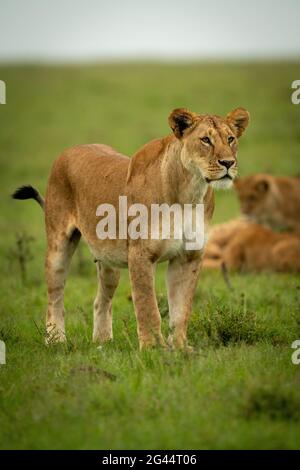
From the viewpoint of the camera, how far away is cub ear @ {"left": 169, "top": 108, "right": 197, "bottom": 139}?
655cm

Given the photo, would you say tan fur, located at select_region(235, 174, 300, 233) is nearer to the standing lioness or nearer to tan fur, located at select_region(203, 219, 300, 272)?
tan fur, located at select_region(203, 219, 300, 272)

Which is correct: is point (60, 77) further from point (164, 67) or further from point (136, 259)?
point (136, 259)

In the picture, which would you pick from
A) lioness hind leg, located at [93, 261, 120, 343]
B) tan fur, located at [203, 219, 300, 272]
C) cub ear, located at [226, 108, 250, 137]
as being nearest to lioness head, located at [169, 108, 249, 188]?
cub ear, located at [226, 108, 250, 137]

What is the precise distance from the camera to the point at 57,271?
7.70 meters

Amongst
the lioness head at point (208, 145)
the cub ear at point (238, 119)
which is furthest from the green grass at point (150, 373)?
the cub ear at point (238, 119)

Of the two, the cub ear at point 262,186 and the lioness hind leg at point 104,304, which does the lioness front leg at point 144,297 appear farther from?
the cub ear at point 262,186

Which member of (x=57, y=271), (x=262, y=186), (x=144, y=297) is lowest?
(x=144, y=297)

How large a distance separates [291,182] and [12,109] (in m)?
21.3

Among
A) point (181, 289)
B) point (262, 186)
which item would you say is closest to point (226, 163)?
point (181, 289)

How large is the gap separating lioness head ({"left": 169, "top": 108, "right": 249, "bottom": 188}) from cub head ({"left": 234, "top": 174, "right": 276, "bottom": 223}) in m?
9.90

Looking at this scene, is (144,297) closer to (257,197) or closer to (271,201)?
(257,197)

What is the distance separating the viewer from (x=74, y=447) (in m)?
4.89

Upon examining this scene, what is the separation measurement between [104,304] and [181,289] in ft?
3.41

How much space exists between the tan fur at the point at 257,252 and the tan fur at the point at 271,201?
3.68m
